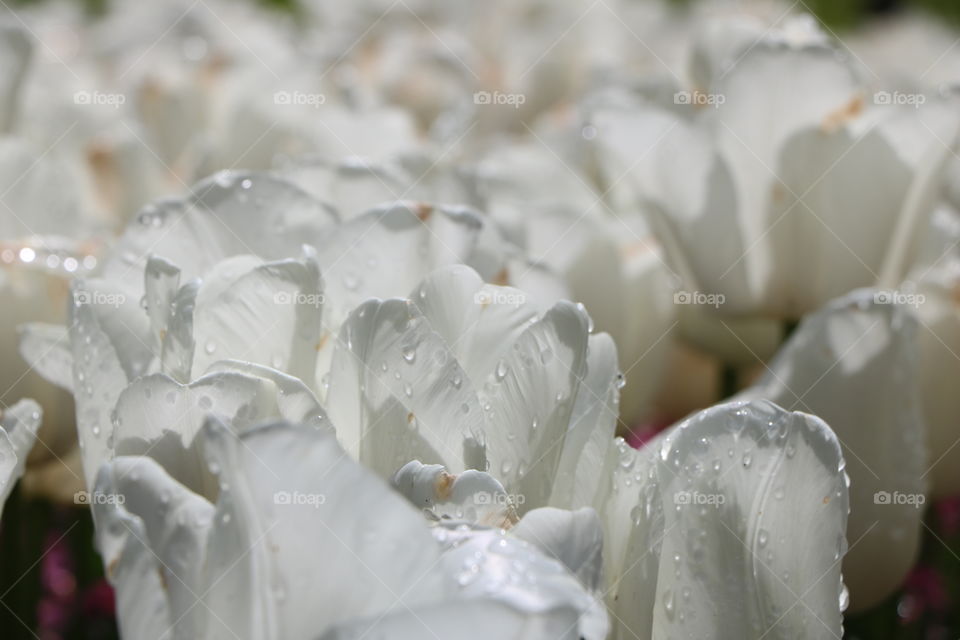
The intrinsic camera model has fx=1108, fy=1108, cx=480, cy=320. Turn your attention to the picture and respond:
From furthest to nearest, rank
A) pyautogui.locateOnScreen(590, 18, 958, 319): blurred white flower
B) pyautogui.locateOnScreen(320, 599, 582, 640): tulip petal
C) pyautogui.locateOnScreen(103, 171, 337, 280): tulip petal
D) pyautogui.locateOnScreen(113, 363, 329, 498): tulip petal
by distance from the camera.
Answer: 1. pyautogui.locateOnScreen(590, 18, 958, 319): blurred white flower
2. pyautogui.locateOnScreen(103, 171, 337, 280): tulip petal
3. pyautogui.locateOnScreen(113, 363, 329, 498): tulip petal
4. pyautogui.locateOnScreen(320, 599, 582, 640): tulip petal

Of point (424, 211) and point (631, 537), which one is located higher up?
point (424, 211)

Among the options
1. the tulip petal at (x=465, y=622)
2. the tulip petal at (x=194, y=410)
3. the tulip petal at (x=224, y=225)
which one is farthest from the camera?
the tulip petal at (x=224, y=225)

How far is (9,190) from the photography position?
2.58 feet

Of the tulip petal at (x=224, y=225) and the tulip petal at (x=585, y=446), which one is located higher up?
the tulip petal at (x=224, y=225)

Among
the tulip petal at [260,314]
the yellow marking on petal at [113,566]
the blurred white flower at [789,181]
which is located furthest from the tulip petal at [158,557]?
the blurred white flower at [789,181]

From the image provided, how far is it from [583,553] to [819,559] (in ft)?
0.42

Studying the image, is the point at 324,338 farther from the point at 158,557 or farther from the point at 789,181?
the point at 789,181

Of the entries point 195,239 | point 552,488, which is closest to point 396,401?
point 552,488

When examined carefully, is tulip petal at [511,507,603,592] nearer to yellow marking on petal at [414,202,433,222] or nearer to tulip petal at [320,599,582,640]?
tulip petal at [320,599,582,640]

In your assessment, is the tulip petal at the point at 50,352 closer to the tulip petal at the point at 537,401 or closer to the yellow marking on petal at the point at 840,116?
the tulip petal at the point at 537,401

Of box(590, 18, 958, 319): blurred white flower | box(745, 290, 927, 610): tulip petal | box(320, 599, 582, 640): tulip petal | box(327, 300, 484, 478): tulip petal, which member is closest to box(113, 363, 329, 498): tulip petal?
box(327, 300, 484, 478): tulip petal

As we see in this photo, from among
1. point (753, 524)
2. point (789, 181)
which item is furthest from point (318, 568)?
point (789, 181)

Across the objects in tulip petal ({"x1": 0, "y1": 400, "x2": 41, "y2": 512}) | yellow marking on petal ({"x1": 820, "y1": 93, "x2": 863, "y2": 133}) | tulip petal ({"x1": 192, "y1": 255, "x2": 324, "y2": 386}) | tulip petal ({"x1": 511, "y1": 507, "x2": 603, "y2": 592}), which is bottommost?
tulip petal ({"x1": 511, "y1": 507, "x2": 603, "y2": 592})

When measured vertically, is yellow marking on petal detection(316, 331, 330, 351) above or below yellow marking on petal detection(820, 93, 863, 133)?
below
